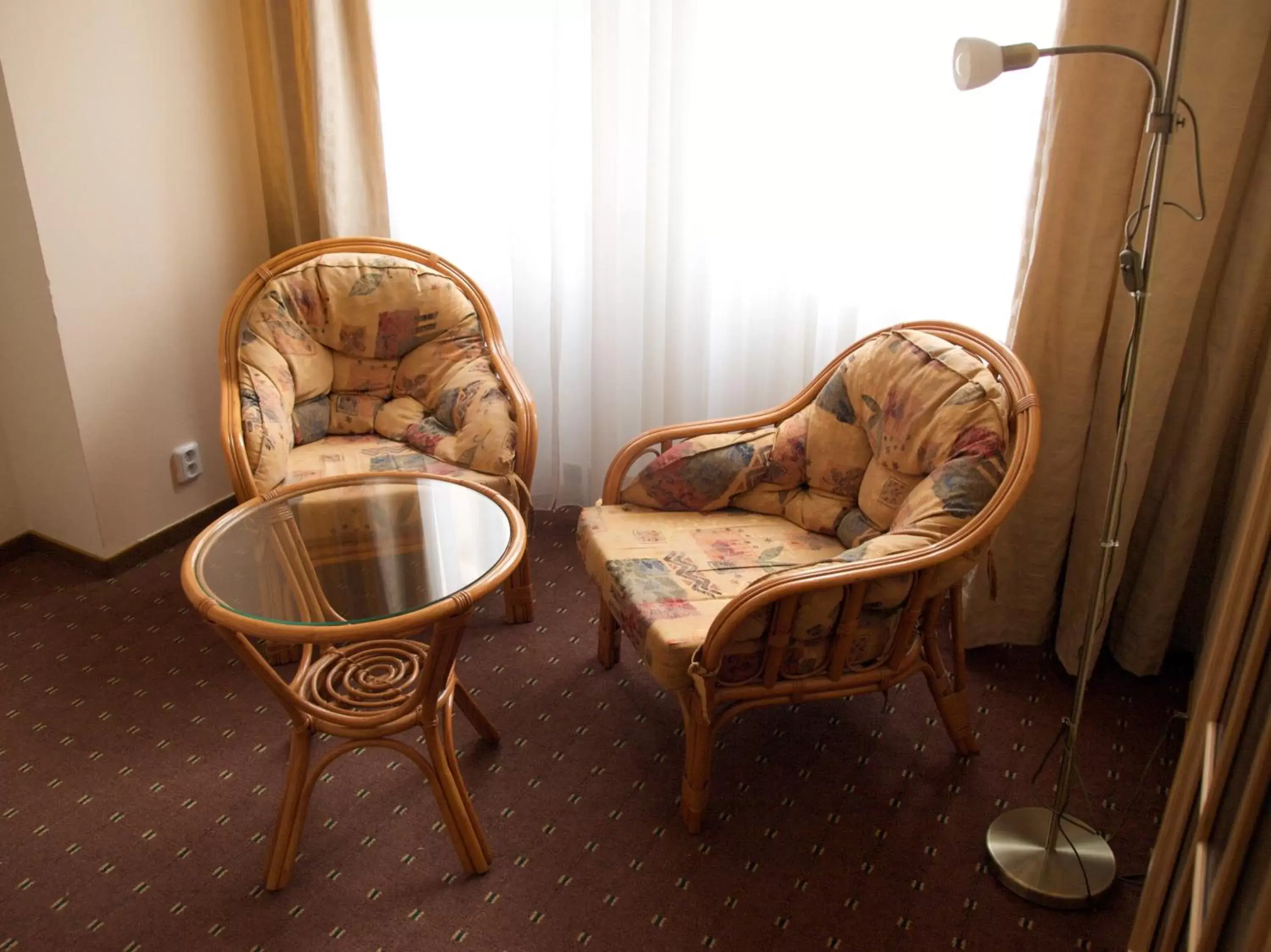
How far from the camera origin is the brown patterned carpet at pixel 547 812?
1.65m

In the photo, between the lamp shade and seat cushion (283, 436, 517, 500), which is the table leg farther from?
the lamp shade

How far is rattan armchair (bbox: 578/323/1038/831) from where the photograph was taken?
171 cm

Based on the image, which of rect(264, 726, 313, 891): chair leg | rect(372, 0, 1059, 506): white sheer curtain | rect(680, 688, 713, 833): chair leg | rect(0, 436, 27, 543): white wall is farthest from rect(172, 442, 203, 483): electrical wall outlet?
rect(680, 688, 713, 833): chair leg

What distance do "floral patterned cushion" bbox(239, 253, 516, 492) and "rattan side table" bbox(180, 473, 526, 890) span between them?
437 millimetres

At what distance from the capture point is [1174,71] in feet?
4.31

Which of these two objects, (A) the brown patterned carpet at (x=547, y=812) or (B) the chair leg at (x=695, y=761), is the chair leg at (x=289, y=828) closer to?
(A) the brown patterned carpet at (x=547, y=812)

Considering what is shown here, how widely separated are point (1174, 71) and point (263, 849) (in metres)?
1.94

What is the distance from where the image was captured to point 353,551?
1888 mm

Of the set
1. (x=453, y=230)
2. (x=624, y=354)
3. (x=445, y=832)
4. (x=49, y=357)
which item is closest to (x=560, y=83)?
(x=453, y=230)

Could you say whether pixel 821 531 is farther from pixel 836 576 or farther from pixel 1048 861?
pixel 1048 861

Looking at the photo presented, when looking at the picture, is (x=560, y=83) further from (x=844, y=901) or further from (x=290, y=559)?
(x=844, y=901)

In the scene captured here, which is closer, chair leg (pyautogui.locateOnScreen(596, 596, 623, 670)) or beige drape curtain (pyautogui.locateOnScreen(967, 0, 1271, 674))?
beige drape curtain (pyautogui.locateOnScreen(967, 0, 1271, 674))

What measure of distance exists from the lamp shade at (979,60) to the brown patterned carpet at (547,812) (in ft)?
4.33

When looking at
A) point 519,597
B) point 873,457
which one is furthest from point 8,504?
point 873,457
